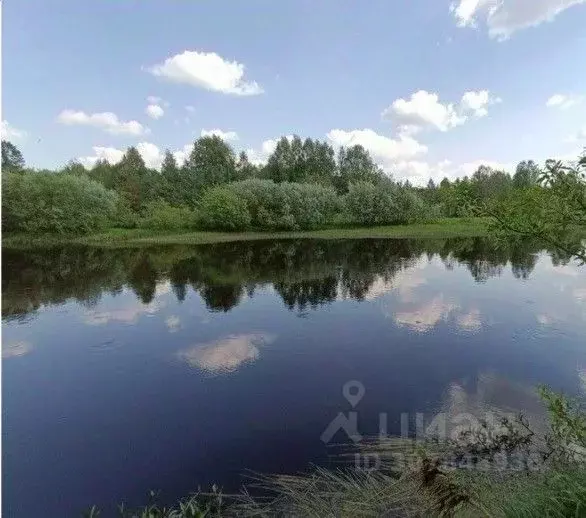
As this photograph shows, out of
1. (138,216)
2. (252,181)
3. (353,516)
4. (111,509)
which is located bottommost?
(111,509)

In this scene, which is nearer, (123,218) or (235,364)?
(235,364)

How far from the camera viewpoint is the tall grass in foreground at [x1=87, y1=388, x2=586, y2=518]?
6.43 m

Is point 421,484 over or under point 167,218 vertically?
under

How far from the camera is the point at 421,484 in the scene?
7.17 metres

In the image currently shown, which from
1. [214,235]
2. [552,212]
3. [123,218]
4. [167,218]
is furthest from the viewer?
[123,218]

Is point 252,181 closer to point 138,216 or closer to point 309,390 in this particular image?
point 138,216

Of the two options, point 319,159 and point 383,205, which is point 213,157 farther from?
point 383,205

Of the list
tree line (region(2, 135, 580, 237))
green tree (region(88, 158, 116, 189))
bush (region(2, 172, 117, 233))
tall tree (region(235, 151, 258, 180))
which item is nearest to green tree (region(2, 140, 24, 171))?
tree line (region(2, 135, 580, 237))

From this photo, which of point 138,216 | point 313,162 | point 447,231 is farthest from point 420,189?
point 138,216

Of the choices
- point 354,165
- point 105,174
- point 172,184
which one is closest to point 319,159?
point 354,165

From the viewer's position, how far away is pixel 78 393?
40.8 feet

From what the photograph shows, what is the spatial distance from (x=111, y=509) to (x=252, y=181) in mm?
58218

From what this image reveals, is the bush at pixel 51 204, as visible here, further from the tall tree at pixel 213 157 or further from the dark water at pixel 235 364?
the dark water at pixel 235 364

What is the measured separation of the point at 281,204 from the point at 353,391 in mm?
51119
